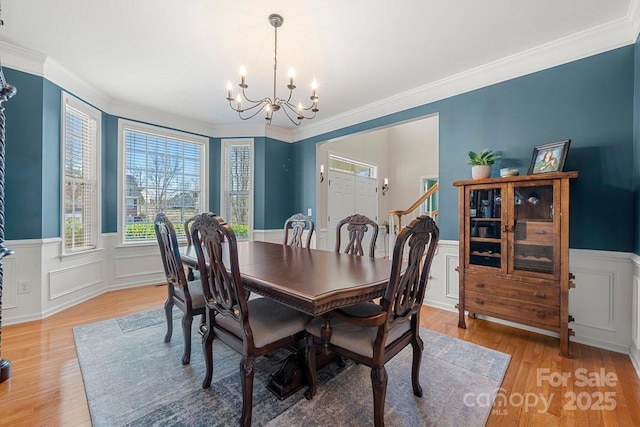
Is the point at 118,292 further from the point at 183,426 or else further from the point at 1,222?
the point at 183,426

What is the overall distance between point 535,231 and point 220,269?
8.32 ft

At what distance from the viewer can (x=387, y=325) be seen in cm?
133

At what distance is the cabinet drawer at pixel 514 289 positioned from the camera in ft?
7.39

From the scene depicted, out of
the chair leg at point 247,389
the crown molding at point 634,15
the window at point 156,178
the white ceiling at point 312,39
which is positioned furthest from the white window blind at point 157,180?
the crown molding at point 634,15

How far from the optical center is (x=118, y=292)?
149 inches

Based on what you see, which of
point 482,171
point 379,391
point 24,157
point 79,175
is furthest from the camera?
point 79,175

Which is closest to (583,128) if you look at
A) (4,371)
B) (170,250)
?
(170,250)

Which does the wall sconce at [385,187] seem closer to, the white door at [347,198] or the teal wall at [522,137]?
the white door at [347,198]

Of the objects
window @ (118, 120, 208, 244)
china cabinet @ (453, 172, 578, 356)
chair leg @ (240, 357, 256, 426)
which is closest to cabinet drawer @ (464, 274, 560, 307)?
china cabinet @ (453, 172, 578, 356)

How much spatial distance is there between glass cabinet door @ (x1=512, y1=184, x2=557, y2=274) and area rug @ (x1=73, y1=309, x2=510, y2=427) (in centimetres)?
81

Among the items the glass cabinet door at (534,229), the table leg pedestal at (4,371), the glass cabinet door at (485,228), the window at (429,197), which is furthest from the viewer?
the window at (429,197)

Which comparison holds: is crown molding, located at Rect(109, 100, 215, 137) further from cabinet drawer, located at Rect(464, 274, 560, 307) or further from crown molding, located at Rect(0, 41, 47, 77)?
cabinet drawer, located at Rect(464, 274, 560, 307)

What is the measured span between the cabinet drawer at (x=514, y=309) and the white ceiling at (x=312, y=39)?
2.18 m

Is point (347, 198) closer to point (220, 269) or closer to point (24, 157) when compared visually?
point (220, 269)
